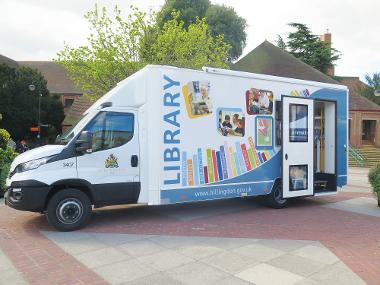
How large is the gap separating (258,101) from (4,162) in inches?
304

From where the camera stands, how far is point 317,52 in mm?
43938

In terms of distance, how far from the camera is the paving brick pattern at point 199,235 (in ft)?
17.2

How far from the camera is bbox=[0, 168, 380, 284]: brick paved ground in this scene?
17.6 feet

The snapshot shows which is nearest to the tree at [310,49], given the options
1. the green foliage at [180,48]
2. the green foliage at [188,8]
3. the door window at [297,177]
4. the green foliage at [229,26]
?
the green foliage at [229,26]

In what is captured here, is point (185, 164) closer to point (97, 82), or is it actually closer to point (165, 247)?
point (165, 247)

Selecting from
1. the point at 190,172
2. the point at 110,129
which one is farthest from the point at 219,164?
the point at 110,129

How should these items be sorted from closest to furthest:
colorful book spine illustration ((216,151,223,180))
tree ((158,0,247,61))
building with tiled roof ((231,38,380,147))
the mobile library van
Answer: the mobile library van, colorful book spine illustration ((216,151,223,180)), building with tiled roof ((231,38,380,147)), tree ((158,0,247,61))

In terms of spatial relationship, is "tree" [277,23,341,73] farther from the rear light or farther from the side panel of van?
the rear light

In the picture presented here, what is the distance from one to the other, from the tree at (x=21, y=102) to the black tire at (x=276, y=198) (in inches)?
1480

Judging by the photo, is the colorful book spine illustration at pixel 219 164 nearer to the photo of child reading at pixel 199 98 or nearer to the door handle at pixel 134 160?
the photo of child reading at pixel 199 98

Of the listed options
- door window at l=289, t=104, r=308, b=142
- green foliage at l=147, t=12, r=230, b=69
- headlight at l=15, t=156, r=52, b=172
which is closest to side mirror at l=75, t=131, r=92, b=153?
headlight at l=15, t=156, r=52, b=172

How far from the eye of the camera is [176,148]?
7.84 metres

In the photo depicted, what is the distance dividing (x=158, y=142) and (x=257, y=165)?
257 centimetres

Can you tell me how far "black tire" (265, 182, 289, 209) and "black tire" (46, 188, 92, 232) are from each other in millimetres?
4331
